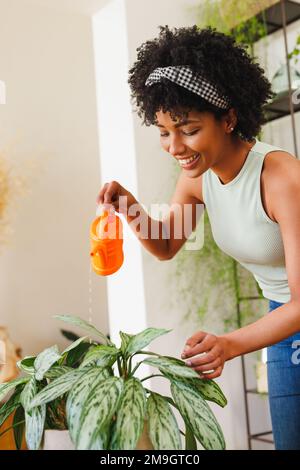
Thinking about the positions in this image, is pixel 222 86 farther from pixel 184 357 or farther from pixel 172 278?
pixel 172 278

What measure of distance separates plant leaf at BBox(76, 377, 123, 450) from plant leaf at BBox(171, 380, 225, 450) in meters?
0.10

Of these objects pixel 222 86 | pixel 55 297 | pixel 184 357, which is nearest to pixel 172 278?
pixel 55 297

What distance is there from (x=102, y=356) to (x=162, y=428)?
0.16 meters

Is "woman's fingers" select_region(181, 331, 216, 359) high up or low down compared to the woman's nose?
down

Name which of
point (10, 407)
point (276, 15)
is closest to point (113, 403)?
point (10, 407)

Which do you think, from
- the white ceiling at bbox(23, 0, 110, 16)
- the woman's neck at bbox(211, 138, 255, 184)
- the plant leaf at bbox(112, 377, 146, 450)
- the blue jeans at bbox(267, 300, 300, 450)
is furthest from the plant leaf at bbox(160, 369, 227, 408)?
the white ceiling at bbox(23, 0, 110, 16)

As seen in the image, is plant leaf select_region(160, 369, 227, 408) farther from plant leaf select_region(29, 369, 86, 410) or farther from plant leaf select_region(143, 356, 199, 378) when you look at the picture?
plant leaf select_region(29, 369, 86, 410)

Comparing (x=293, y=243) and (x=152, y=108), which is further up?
(x=152, y=108)

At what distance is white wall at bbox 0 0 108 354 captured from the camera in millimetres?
3334

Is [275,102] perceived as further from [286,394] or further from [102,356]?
[102,356]

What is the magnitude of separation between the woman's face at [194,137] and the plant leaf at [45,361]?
0.45m

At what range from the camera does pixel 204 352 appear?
3.01 ft

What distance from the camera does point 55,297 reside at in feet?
11.4

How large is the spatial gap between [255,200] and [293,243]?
183mm
